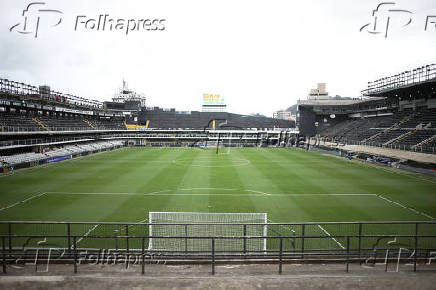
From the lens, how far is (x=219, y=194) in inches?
879

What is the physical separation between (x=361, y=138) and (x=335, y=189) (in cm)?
3788

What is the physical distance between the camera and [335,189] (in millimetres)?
24188

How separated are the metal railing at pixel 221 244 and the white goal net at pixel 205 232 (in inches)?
1.8

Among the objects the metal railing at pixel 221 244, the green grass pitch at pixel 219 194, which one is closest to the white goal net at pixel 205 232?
the metal railing at pixel 221 244

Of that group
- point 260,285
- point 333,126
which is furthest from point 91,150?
point 333,126

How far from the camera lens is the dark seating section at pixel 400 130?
4181 cm

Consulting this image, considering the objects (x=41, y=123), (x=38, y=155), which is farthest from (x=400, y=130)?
(x=41, y=123)

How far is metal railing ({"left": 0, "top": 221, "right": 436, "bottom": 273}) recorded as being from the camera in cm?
881

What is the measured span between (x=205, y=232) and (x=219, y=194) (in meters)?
10.2

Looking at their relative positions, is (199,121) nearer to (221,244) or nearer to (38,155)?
(38,155)

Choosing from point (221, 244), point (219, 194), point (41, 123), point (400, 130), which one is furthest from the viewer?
point (41, 123)

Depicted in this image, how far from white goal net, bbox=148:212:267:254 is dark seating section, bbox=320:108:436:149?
3546 cm

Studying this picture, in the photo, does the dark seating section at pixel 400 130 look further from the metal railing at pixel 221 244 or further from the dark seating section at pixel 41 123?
the dark seating section at pixel 41 123

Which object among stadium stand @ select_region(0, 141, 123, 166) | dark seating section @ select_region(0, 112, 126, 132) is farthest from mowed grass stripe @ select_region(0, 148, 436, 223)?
dark seating section @ select_region(0, 112, 126, 132)
